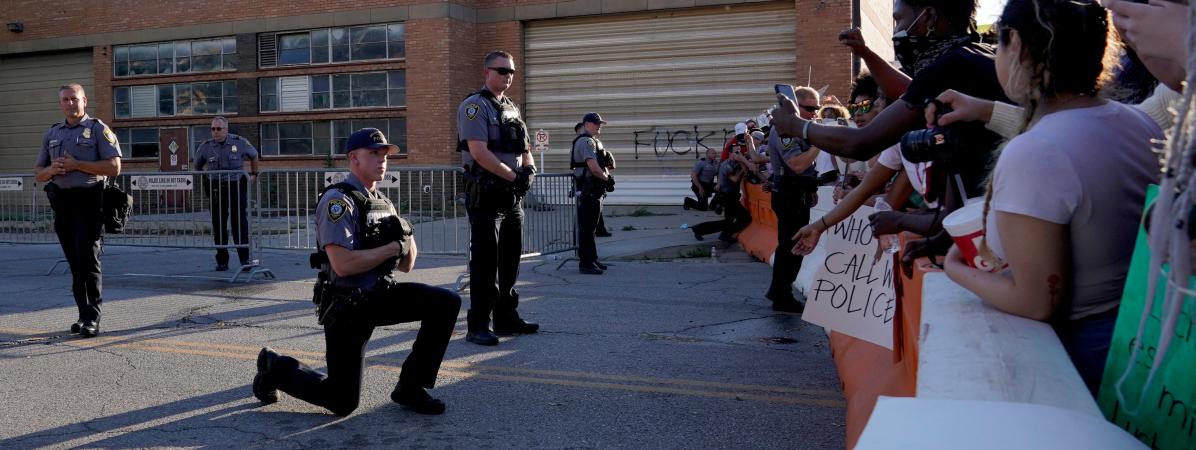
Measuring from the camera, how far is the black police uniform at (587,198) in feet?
39.9

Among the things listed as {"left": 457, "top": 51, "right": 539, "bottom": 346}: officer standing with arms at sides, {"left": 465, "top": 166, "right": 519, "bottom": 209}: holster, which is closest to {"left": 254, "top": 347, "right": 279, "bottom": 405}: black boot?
{"left": 457, "top": 51, "right": 539, "bottom": 346}: officer standing with arms at sides

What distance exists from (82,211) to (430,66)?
1939 cm

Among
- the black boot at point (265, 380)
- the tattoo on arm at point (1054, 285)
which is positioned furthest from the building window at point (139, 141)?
the tattoo on arm at point (1054, 285)

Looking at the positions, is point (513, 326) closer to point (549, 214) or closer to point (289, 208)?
point (549, 214)

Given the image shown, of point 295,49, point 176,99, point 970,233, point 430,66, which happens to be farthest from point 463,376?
point 176,99

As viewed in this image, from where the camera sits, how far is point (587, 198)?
12.2 m

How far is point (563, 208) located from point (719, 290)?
2999 millimetres

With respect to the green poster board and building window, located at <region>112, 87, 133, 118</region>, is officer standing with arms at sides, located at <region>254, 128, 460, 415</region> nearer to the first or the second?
the green poster board

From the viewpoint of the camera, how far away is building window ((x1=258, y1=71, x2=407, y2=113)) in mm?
27859

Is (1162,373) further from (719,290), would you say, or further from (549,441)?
(719,290)

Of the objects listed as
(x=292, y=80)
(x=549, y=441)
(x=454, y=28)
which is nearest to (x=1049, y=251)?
(x=549, y=441)

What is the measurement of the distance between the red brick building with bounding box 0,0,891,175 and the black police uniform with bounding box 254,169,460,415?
758 inches

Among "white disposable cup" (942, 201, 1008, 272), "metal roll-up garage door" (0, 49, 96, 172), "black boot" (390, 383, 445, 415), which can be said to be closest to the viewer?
"white disposable cup" (942, 201, 1008, 272)

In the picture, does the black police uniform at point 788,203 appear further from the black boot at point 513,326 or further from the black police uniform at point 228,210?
the black police uniform at point 228,210
